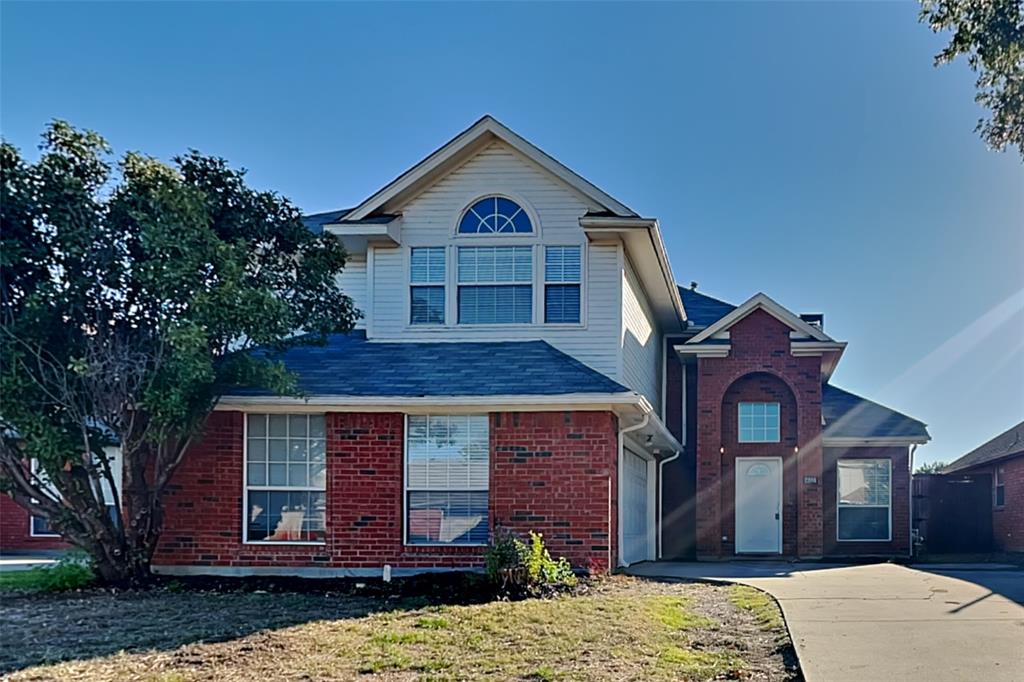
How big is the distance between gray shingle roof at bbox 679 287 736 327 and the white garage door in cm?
495

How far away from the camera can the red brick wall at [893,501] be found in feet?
68.2

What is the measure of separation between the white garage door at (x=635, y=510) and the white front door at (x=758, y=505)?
223 cm

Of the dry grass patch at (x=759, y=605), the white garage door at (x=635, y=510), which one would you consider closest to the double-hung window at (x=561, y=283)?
the white garage door at (x=635, y=510)

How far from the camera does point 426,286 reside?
15.4 meters

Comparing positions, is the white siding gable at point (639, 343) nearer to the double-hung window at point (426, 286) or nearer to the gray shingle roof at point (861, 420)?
the double-hung window at point (426, 286)

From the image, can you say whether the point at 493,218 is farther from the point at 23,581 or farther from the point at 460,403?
the point at 23,581

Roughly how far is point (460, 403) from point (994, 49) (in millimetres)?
7657

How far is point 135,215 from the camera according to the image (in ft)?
36.5

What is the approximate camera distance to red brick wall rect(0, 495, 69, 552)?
21.2m

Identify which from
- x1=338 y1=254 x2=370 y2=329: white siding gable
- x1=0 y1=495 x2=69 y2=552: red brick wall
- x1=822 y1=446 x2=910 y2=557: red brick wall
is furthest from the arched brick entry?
x1=0 y1=495 x2=69 y2=552: red brick wall

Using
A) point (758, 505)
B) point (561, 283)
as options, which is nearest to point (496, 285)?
point (561, 283)

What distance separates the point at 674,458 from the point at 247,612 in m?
12.8

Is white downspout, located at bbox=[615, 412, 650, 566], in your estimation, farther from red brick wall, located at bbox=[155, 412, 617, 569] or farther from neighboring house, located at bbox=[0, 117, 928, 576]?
red brick wall, located at bbox=[155, 412, 617, 569]

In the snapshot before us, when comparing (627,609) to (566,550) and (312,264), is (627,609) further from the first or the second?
(312,264)
